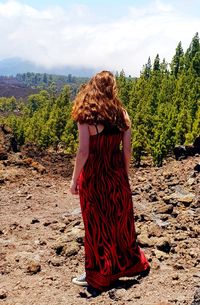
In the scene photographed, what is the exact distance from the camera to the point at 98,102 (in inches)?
196

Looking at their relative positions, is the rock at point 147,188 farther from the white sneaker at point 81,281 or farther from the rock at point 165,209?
the white sneaker at point 81,281

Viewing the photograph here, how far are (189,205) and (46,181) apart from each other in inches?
289

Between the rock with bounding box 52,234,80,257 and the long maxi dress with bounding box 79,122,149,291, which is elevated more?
the long maxi dress with bounding box 79,122,149,291

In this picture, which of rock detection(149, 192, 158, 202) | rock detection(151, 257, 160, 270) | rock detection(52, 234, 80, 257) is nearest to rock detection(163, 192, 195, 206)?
rock detection(149, 192, 158, 202)

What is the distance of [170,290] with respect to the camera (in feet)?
17.3

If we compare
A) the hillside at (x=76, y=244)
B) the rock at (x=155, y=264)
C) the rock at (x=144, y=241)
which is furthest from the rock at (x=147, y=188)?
the rock at (x=155, y=264)

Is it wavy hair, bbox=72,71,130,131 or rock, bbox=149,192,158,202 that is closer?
wavy hair, bbox=72,71,130,131

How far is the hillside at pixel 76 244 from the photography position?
548 cm

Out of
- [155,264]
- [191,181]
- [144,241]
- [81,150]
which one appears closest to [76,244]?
[144,241]

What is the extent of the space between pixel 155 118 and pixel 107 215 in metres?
37.8

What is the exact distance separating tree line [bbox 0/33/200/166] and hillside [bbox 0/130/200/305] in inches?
175

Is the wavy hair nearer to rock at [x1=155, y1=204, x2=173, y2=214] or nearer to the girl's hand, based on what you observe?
the girl's hand

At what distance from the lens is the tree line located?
3638cm

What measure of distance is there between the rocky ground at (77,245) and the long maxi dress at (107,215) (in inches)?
10.9
